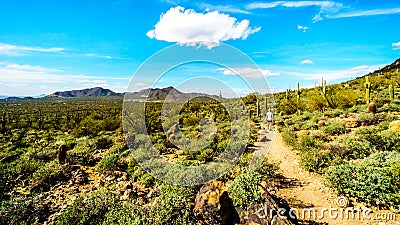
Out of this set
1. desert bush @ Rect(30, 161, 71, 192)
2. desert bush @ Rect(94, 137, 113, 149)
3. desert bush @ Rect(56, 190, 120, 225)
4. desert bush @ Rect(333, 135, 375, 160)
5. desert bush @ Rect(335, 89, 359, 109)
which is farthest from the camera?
desert bush @ Rect(335, 89, 359, 109)

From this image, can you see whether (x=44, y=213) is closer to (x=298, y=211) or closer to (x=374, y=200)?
(x=298, y=211)

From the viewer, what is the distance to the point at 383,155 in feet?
22.6

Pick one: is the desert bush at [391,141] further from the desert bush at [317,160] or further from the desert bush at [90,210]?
the desert bush at [90,210]

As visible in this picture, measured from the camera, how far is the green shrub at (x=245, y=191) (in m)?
4.69

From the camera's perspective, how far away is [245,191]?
15.8 feet

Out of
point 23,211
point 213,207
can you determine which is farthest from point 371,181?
point 23,211

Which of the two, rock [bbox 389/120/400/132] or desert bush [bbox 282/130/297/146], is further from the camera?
desert bush [bbox 282/130/297/146]

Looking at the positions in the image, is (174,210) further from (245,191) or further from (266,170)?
(266,170)

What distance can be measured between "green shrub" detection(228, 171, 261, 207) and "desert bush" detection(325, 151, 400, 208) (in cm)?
233

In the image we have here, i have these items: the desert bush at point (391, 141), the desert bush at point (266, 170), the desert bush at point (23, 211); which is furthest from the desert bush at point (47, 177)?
the desert bush at point (391, 141)

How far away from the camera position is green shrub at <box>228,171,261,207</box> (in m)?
4.69

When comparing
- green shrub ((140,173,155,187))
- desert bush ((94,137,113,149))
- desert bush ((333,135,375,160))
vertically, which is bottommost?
green shrub ((140,173,155,187))

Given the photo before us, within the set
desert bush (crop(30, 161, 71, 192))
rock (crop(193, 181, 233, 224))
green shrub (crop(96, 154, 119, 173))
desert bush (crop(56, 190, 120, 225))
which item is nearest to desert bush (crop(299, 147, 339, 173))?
rock (crop(193, 181, 233, 224))

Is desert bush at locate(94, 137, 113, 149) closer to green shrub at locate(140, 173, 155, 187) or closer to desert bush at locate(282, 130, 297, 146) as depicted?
green shrub at locate(140, 173, 155, 187)
